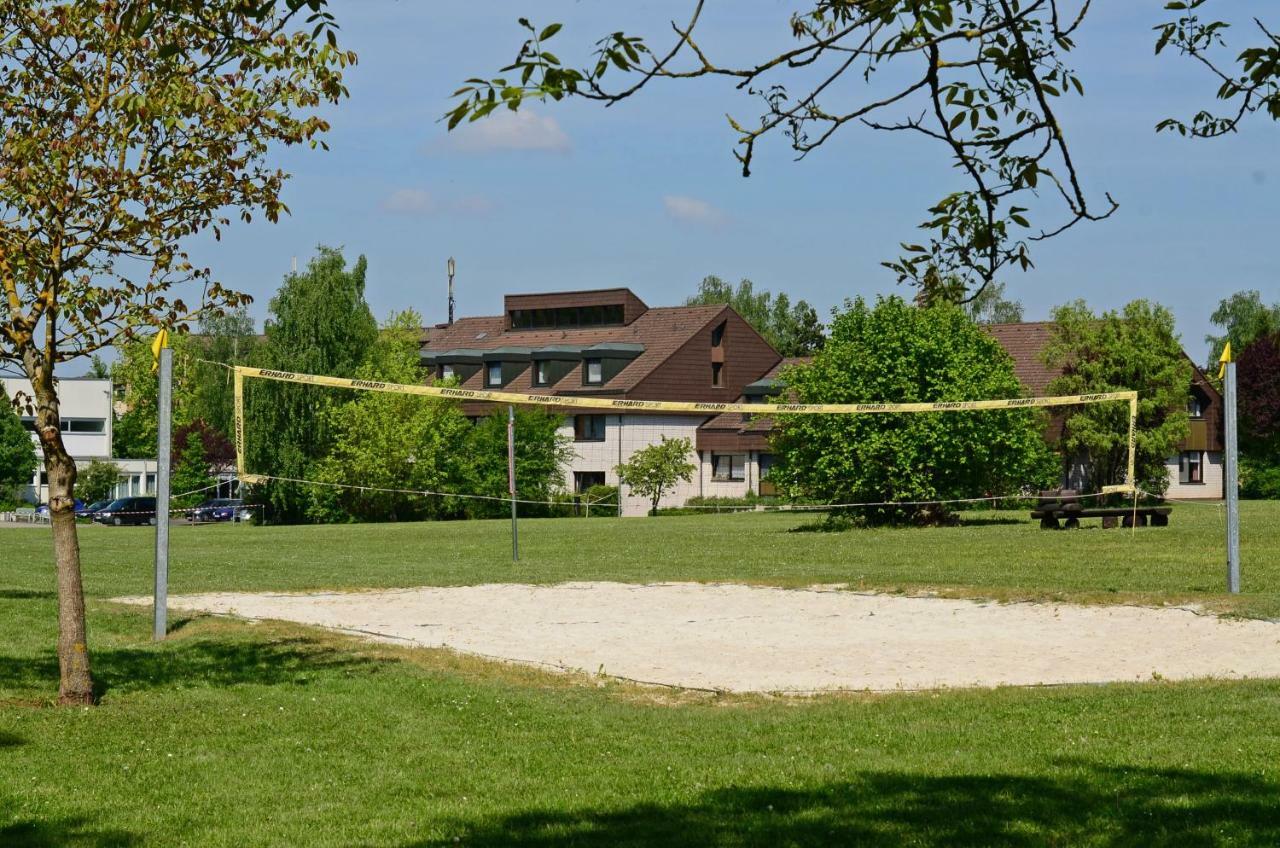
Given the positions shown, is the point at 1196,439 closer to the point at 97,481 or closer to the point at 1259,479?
the point at 1259,479

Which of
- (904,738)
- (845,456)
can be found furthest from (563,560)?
(904,738)

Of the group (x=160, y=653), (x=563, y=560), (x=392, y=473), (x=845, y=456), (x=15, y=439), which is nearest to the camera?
(x=160, y=653)

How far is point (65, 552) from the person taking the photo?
40.7 ft

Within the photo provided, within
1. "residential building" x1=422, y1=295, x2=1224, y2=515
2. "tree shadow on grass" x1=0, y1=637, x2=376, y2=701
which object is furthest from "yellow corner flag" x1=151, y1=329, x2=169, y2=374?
"residential building" x1=422, y1=295, x2=1224, y2=515

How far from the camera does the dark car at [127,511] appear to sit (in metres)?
72.5

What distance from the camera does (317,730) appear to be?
10953 millimetres

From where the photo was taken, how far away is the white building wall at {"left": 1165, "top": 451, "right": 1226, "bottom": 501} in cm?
7288

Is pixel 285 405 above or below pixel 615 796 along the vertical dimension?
above

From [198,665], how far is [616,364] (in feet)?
219

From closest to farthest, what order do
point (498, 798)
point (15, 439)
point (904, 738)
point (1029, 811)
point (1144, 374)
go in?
point (1029, 811)
point (498, 798)
point (904, 738)
point (1144, 374)
point (15, 439)

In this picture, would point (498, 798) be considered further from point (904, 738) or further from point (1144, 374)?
point (1144, 374)

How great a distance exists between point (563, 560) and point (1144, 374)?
39940 millimetres

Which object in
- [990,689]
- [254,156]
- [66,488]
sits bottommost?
[990,689]

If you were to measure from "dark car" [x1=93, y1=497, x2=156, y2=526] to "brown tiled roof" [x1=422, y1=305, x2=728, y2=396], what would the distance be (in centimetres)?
1814
